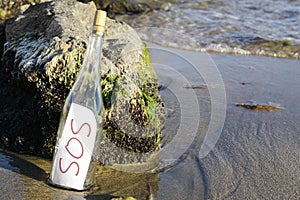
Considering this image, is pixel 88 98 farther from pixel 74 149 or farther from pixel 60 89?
pixel 60 89

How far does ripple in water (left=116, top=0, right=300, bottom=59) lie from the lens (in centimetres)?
604

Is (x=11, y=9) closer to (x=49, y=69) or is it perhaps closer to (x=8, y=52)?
(x=8, y=52)

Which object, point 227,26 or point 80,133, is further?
point 227,26

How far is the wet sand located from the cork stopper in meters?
0.78

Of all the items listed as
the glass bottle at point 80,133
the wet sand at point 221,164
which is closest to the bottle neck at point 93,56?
the glass bottle at point 80,133

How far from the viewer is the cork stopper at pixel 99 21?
1921 millimetres

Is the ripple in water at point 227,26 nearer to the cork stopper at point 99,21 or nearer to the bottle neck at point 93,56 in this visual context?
the bottle neck at point 93,56

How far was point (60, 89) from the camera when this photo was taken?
7.96ft

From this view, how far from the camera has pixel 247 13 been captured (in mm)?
8180

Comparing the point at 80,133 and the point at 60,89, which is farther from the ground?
the point at 60,89

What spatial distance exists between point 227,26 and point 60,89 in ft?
16.9

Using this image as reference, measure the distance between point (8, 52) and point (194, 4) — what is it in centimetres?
667

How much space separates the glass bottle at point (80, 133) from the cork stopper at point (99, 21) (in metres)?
0.03

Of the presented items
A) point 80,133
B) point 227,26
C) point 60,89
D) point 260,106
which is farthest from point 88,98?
point 227,26
